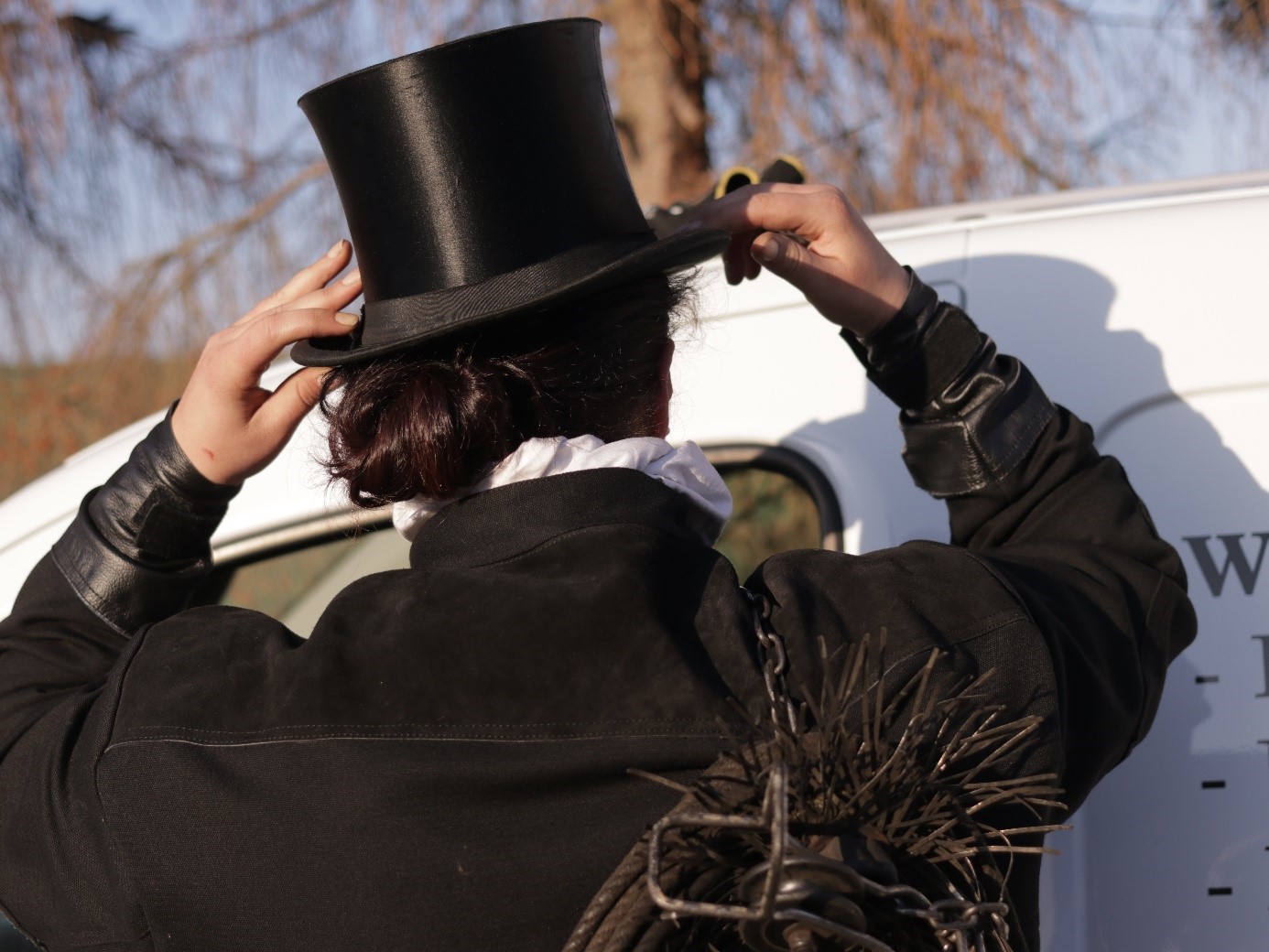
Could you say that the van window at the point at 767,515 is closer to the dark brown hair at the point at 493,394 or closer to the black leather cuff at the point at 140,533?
the dark brown hair at the point at 493,394

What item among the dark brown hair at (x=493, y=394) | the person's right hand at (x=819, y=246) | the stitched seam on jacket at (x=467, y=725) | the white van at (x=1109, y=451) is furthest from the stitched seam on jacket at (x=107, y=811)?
the person's right hand at (x=819, y=246)

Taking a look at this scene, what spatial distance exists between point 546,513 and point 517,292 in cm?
22

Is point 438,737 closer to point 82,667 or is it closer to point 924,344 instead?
Answer: point 82,667

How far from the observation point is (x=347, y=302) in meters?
1.50

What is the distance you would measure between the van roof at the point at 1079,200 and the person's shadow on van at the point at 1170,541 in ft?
0.55

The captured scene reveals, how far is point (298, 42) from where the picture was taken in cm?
400

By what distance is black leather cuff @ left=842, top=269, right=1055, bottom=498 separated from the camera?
1.51 m

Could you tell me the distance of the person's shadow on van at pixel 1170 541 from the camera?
5.17ft

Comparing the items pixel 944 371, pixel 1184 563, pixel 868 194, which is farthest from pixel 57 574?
pixel 868 194

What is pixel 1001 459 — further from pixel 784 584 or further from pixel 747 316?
pixel 747 316

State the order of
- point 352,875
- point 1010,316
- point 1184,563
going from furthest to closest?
1. point 1010,316
2. point 1184,563
3. point 352,875

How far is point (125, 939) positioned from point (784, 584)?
0.70 m

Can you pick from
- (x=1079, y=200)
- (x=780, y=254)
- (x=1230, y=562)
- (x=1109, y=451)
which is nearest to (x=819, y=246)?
(x=780, y=254)

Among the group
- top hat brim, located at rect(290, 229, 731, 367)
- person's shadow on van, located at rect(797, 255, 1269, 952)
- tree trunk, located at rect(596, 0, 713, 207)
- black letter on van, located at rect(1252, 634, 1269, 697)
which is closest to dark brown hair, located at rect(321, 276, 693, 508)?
top hat brim, located at rect(290, 229, 731, 367)
